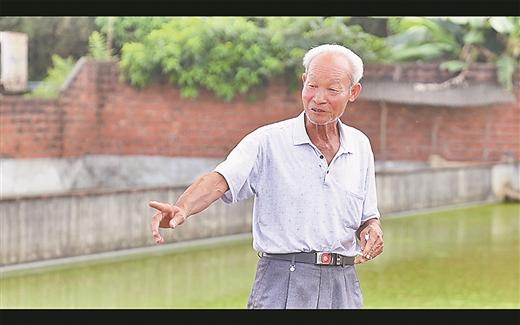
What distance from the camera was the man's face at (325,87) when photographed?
2416mm

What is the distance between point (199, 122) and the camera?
589 inches

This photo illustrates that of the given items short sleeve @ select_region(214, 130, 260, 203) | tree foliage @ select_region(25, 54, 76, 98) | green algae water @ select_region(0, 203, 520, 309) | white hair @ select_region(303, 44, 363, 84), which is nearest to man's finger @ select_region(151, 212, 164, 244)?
short sleeve @ select_region(214, 130, 260, 203)

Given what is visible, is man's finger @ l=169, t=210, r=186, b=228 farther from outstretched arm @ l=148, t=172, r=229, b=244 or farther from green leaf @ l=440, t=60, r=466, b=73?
green leaf @ l=440, t=60, r=466, b=73

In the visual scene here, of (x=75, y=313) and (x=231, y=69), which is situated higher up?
(x=231, y=69)

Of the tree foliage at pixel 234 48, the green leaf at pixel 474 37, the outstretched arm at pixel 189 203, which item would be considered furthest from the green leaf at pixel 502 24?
the outstretched arm at pixel 189 203

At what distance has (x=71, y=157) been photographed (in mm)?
15320

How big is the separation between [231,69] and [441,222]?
195 inches

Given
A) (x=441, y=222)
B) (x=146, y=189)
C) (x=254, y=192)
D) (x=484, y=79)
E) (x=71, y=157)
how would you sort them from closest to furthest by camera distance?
(x=254, y=192), (x=146, y=189), (x=441, y=222), (x=484, y=79), (x=71, y=157)

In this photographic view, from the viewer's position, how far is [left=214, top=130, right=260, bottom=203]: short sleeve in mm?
2391

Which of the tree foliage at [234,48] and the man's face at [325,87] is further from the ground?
the tree foliage at [234,48]

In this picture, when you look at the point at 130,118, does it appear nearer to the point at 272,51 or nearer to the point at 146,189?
the point at 272,51

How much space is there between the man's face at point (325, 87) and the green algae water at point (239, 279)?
419cm

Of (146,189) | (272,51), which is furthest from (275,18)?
(146,189)

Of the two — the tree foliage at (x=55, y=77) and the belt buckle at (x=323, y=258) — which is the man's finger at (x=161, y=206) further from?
the tree foliage at (x=55, y=77)
